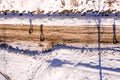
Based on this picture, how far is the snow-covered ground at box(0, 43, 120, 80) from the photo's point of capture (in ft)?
18.4

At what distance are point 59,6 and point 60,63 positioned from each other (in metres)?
1.11

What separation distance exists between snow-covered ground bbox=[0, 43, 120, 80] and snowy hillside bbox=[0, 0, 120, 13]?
727 mm

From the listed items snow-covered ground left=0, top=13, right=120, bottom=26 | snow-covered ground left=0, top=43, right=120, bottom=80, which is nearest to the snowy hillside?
snow-covered ground left=0, top=13, right=120, bottom=26

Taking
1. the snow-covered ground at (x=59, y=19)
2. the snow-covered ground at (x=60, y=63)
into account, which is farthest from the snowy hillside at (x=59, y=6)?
the snow-covered ground at (x=60, y=63)

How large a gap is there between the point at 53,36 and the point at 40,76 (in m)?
0.82

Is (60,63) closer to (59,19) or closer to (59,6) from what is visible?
(59,19)

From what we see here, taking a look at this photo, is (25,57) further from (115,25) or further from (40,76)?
(115,25)

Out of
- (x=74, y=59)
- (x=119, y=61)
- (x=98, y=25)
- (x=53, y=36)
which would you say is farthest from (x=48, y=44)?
(x=119, y=61)

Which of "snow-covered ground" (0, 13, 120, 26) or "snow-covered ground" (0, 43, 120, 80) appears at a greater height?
"snow-covered ground" (0, 13, 120, 26)

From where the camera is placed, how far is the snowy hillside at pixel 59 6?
570cm

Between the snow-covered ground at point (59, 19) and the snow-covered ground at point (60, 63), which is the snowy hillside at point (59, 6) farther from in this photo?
the snow-covered ground at point (60, 63)

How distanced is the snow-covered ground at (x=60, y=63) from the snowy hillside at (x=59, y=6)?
0.73 metres

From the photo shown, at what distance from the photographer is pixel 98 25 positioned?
227 inches

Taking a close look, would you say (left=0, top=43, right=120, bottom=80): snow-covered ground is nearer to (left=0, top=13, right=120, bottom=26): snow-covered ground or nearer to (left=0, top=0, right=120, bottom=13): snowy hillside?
(left=0, top=13, right=120, bottom=26): snow-covered ground
